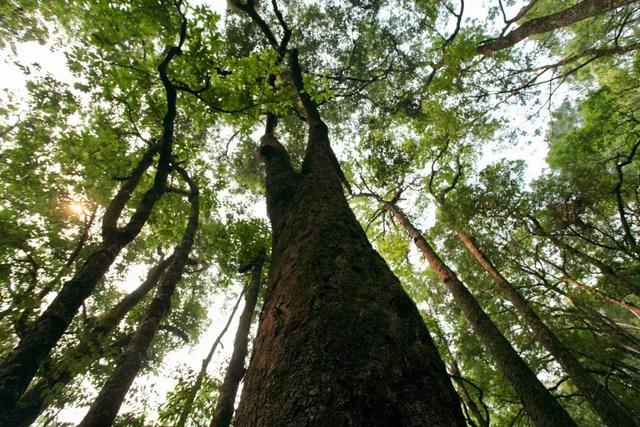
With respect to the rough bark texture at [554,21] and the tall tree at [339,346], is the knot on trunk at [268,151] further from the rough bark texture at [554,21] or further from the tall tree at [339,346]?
the rough bark texture at [554,21]

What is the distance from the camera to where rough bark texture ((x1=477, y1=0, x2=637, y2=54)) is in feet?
23.5

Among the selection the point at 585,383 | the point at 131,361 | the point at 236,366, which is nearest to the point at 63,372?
the point at 131,361

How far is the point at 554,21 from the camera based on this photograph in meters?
8.01

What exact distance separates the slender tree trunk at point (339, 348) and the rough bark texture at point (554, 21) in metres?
9.66

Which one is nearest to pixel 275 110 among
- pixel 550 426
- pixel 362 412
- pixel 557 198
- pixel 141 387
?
pixel 362 412

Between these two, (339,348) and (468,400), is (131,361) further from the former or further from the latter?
(468,400)

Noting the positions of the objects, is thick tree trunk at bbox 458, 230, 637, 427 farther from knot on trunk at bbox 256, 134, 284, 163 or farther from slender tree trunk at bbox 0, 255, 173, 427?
slender tree trunk at bbox 0, 255, 173, 427

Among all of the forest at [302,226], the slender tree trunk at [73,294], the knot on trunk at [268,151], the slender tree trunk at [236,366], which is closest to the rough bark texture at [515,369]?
the forest at [302,226]

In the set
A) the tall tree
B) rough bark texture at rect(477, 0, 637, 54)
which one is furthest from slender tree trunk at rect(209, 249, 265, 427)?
rough bark texture at rect(477, 0, 637, 54)

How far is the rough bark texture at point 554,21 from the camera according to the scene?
716 cm

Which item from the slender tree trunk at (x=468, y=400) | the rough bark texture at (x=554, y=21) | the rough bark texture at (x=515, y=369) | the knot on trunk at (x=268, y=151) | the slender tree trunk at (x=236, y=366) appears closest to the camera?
the slender tree trunk at (x=468, y=400)

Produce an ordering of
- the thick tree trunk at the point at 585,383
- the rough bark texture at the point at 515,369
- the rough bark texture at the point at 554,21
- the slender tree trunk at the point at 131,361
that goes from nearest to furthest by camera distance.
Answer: the slender tree trunk at the point at 131,361 < the rough bark texture at the point at 515,369 < the thick tree trunk at the point at 585,383 < the rough bark texture at the point at 554,21

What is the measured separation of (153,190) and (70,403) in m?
4.60

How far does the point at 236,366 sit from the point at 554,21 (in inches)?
463
